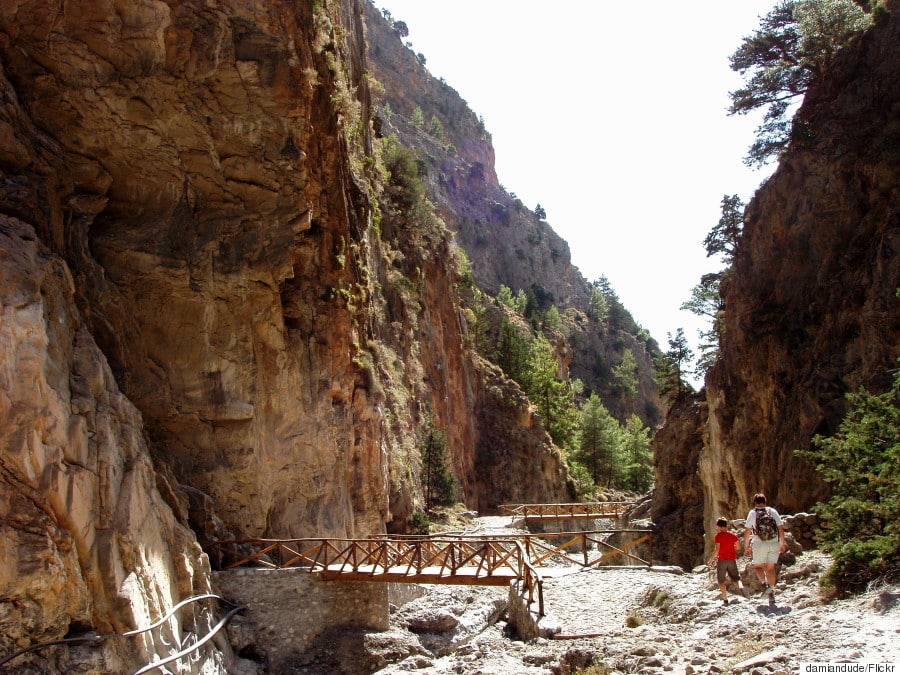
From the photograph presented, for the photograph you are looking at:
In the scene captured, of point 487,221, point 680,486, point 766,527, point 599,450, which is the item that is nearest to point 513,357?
point 599,450

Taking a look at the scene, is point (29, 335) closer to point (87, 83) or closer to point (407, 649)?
point (87, 83)

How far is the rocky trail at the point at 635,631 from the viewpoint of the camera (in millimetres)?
8062

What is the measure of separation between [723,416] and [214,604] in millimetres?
19051

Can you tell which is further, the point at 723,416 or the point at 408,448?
the point at 408,448

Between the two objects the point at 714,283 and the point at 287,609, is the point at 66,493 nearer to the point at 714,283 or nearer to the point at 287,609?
the point at 287,609

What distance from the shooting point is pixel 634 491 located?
5569 centimetres

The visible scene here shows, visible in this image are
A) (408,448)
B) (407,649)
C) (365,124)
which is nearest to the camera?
(407,649)

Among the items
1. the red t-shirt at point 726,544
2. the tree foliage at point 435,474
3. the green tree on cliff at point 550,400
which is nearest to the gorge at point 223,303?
the tree foliage at point 435,474

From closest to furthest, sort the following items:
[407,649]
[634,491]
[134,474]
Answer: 1. [134,474]
2. [407,649]
3. [634,491]

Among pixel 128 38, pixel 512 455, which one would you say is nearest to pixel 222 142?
pixel 128 38

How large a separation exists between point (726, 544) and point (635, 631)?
7.00 feet

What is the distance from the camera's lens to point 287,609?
15867 millimetres

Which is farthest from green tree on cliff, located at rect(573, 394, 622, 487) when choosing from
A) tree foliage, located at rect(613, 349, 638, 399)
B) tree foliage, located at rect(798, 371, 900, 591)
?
tree foliage, located at rect(798, 371, 900, 591)

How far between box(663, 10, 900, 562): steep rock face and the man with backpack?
8473mm
